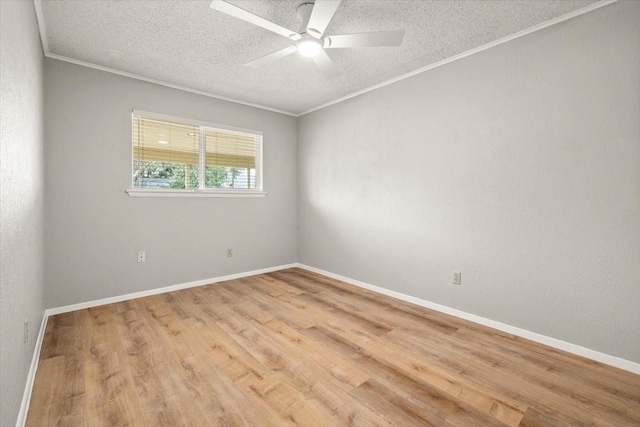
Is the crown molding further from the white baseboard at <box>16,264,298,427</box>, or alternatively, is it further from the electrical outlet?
the white baseboard at <box>16,264,298,427</box>

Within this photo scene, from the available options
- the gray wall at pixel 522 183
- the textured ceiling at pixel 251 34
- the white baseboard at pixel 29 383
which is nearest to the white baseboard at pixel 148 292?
the white baseboard at pixel 29 383

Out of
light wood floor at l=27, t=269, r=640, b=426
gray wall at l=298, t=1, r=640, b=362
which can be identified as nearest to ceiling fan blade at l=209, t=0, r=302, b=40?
gray wall at l=298, t=1, r=640, b=362

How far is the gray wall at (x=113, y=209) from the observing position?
2906 millimetres

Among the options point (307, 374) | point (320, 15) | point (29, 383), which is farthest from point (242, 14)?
point (29, 383)

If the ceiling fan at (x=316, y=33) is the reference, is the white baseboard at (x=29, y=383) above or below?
below

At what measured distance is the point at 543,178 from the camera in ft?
7.76

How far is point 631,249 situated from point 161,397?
10.5ft

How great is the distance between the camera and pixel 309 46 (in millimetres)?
2172

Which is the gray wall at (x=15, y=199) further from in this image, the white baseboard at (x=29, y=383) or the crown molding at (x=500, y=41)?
the crown molding at (x=500, y=41)

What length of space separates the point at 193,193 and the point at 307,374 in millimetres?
2756

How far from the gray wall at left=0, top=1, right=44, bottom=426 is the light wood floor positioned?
0.41 m

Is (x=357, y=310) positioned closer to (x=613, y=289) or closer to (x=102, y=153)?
(x=613, y=289)

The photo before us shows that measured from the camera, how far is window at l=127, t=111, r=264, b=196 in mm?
3438

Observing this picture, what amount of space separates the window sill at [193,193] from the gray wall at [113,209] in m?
0.07
